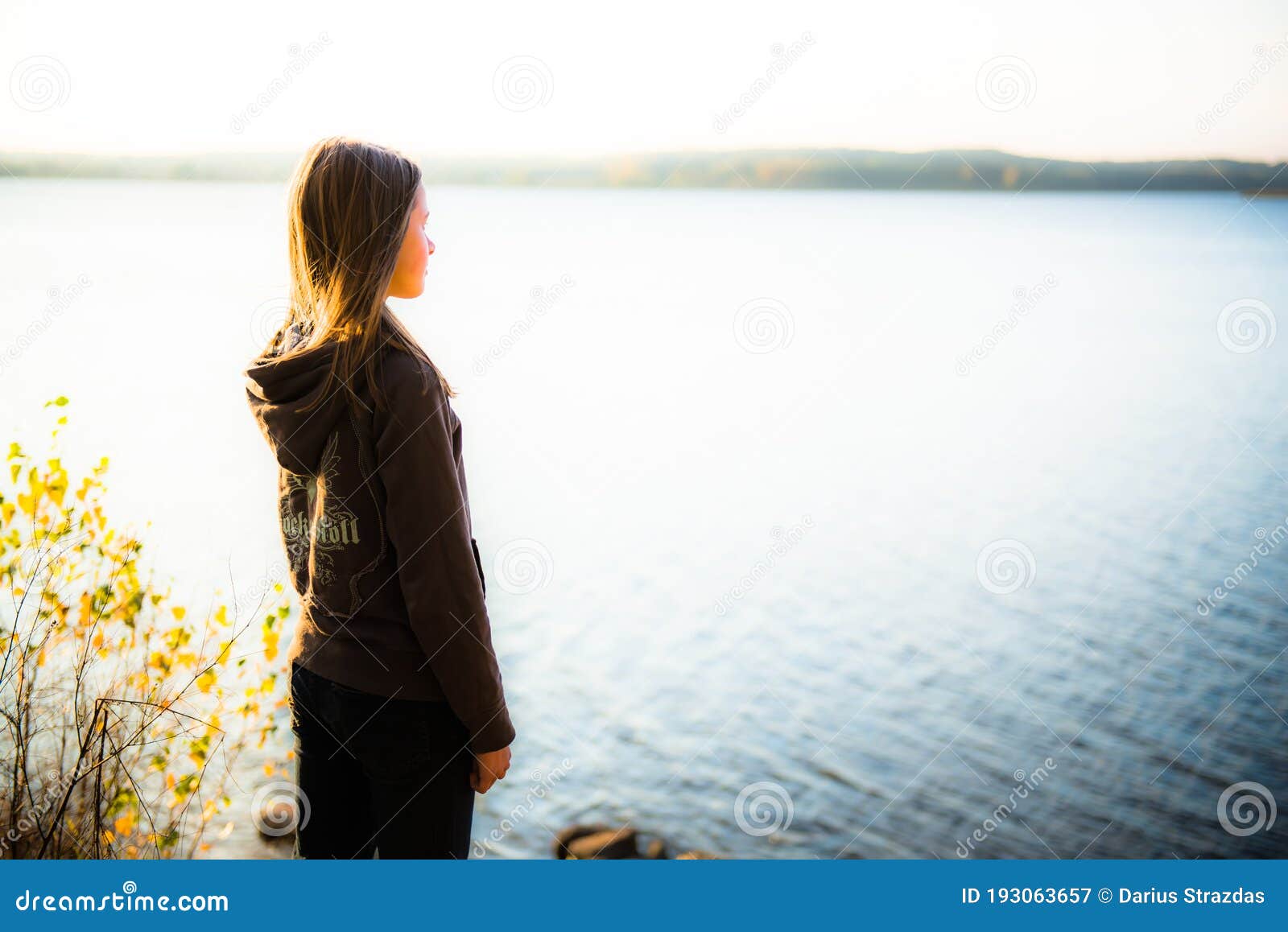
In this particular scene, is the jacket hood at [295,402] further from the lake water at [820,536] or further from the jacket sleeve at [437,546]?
the lake water at [820,536]

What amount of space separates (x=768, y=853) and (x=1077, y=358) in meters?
11.4

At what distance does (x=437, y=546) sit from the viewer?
1.39 m

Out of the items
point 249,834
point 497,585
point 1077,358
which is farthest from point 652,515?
point 1077,358

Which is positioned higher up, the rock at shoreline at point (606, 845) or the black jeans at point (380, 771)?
the black jeans at point (380, 771)

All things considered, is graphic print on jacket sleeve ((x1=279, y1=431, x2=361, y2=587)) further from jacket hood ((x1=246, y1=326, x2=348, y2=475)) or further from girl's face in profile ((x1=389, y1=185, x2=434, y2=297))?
girl's face in profile ((x1=389, y1=185, x2=434, y2=297))

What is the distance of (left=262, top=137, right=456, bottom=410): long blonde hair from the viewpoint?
1.36m

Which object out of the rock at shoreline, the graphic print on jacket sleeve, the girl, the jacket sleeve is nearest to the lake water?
the rock at shoreline

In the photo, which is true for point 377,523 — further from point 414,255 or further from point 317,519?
point 414,255

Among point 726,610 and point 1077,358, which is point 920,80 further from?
point 726,610

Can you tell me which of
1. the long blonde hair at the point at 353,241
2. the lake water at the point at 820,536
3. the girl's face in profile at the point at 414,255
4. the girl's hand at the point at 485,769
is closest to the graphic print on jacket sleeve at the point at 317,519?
the long blonde hair at the point at 353,241

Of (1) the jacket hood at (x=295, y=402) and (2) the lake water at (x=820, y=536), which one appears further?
(2) the lake water at (x=820, y=536)

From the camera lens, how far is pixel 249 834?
402 cm

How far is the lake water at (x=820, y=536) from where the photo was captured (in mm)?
4551

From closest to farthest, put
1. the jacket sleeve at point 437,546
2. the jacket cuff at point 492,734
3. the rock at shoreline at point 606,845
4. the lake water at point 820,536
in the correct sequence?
the jacket sleeve at point 437,546, the jacket cuff at point 492,734, the rock at shoreline at point 606,845, the lake water at point 820,536
